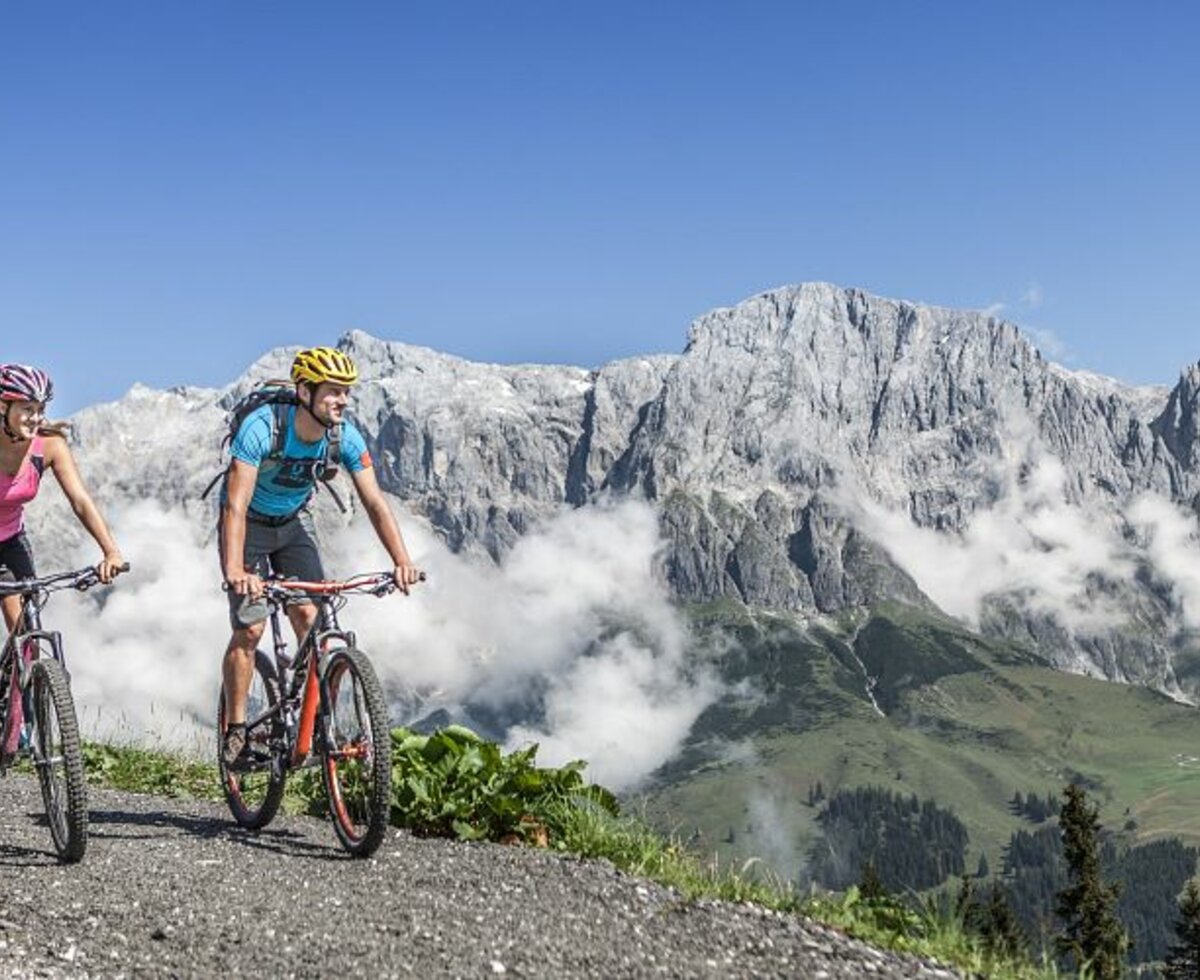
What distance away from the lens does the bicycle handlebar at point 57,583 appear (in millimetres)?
10461

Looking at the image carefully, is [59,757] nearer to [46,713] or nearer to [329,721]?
[46,713]

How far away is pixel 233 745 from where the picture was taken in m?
11.6

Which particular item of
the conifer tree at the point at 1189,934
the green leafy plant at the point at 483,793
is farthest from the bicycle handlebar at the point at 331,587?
the conifer tree at the point at 1189,934

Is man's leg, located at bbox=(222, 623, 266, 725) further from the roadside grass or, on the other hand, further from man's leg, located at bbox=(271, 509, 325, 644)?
the roadside grass

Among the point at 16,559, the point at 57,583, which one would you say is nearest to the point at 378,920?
the point at 57,583

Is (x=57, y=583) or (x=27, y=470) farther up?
(x=27, y=470)

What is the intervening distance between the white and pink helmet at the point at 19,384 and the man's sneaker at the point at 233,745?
3579mm

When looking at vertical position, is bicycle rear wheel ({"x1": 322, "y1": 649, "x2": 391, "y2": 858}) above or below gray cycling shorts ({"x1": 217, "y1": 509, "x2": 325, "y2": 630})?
below

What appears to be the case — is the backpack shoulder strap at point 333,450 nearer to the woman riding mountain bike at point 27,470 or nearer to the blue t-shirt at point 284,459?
the blue t-shirt at point 284,459

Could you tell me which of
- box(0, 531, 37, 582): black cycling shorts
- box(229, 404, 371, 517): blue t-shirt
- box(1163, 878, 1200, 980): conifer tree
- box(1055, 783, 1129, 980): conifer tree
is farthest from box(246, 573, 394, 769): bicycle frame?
box(1055, 783, 1129, 980): conifer tree

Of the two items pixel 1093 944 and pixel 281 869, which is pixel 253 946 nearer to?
pixel 281 869

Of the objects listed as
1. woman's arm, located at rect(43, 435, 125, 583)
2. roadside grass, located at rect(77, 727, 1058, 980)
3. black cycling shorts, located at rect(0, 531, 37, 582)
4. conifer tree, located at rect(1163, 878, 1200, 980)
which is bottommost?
conifer tree, located at rect(1163, 878, 1200, 980)

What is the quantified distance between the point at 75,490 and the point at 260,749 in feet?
9.71

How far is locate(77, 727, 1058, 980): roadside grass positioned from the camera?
8922 mm
